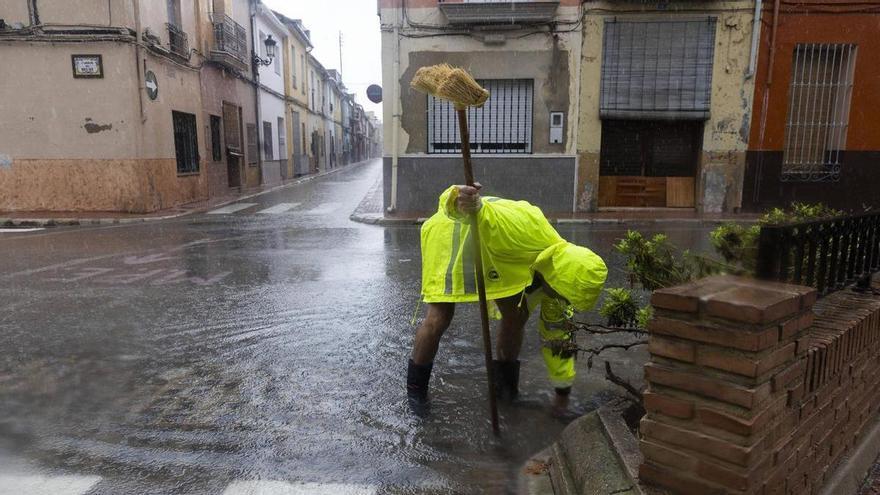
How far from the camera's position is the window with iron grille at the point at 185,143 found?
14430 mm

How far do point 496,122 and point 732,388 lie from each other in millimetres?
11440

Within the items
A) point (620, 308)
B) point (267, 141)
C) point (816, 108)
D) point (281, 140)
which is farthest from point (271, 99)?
point (620, 308)

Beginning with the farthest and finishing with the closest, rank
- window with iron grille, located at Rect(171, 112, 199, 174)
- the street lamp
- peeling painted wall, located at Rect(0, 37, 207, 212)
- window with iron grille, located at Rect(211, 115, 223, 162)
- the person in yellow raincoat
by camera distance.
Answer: the street lamp < window with iron grille, located at Rect(211, 115, 223, 162) < window with iron grille, located at Rect(171, 112, 199, 174) < peeling painted wall, located at Rect(0, 37, 207, 212) < the person in yellow raincoat

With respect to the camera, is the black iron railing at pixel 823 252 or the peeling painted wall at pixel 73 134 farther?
the peeling painted wall at pixel 73 134

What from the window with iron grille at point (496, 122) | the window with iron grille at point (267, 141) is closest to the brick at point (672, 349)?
the window with iron grille at point (496, 122)

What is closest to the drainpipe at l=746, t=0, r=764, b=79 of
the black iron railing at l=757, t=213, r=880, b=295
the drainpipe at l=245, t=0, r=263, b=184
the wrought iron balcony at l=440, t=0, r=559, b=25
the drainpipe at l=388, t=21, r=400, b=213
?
the wrought iron balcony at l=440, t=0, r=559, b=25

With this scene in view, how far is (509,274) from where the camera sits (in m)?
3.05

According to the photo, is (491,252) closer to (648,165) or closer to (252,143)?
(648,165)

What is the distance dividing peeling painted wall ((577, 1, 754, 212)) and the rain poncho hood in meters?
10.0

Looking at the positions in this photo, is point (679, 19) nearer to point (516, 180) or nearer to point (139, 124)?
point (516, 180)

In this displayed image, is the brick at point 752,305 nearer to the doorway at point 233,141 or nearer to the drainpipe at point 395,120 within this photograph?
the drainpipe at point 395,120

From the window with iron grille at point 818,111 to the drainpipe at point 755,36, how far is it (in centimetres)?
94

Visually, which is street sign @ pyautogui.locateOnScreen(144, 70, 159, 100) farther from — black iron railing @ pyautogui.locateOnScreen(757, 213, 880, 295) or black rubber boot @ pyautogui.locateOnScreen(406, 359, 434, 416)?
black iron railing @ pyautogui.locateOnScreen(757, 213, 880, 295)

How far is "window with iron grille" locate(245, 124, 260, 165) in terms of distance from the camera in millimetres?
20250
